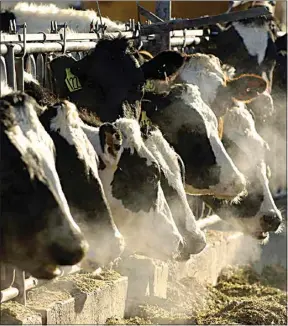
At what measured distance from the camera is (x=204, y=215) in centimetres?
810

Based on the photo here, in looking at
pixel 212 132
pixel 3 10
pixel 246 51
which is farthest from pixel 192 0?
pixel 212 132

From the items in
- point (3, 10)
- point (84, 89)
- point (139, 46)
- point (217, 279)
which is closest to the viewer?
point (84, 89)

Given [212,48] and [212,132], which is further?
[212,48]

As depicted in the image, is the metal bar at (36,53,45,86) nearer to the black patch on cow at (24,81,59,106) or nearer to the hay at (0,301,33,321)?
the black patch on cow at (24,81,59,106)

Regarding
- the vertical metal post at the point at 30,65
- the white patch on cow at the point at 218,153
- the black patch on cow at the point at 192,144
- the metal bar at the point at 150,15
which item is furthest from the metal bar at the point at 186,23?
the vertical metal post at the point at 30,65

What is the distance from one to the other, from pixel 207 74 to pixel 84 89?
4.49ft

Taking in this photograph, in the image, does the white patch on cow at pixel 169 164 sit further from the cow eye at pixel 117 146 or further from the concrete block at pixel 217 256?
the concrete block at pixel 217 256

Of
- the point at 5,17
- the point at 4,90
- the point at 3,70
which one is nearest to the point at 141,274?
the point at 3,70

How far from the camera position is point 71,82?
5.69 m

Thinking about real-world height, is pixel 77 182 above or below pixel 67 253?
above

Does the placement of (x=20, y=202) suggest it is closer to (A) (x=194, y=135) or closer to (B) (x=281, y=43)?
(A) (x=194, y=135)

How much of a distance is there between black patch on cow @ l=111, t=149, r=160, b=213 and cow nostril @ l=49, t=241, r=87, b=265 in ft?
2.90

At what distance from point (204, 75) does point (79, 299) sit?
2.25 metres

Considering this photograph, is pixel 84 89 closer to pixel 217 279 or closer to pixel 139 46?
pixel 139 46
